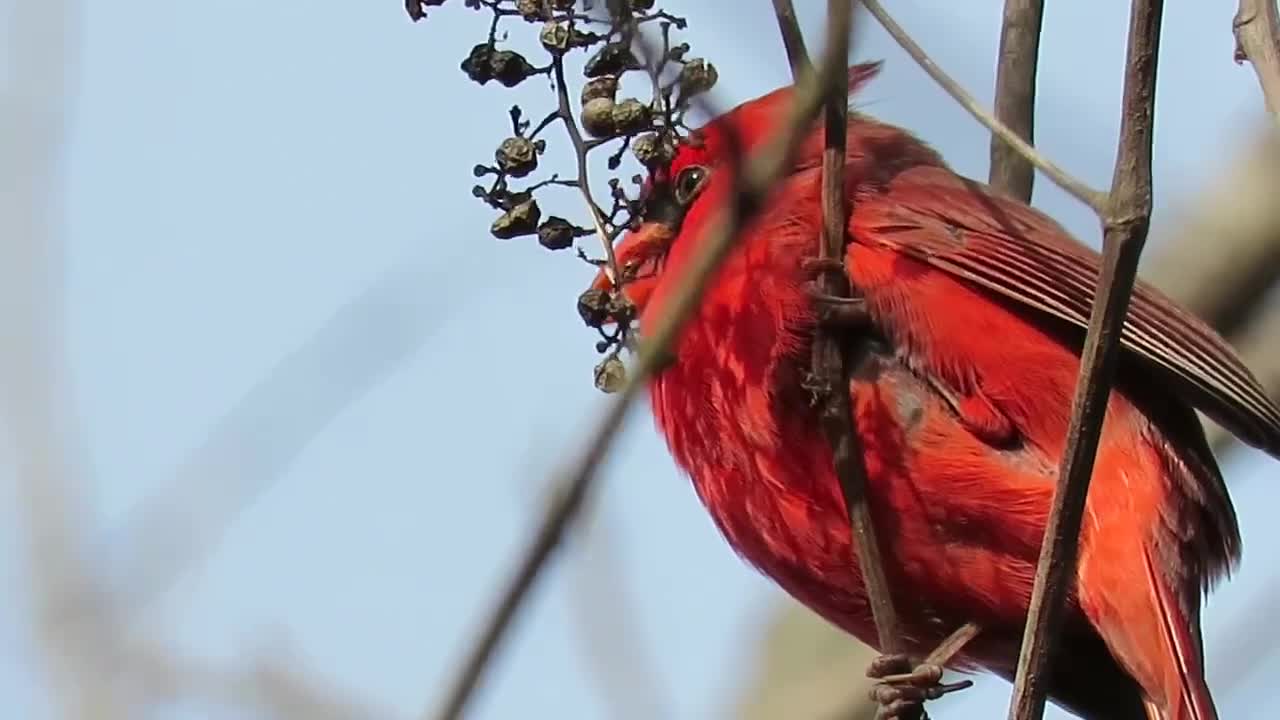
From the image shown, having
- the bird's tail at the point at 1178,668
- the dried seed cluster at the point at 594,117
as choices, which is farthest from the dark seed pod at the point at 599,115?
the bird's tail at the point at 1178,668

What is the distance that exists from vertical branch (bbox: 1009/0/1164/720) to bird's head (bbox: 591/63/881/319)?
75cm

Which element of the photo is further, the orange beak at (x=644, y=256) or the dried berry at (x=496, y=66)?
the orange beak at (x=644, y=256)

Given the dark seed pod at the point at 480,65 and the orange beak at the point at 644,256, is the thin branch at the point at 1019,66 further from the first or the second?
the dark seed pod at the point at 480,65

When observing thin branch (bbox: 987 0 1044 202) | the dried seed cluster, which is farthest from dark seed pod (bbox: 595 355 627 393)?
thin branch (bbox: 987 0 1044 202)

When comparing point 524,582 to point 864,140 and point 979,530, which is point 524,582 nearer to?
point 979,530

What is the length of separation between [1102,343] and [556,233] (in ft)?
2.39

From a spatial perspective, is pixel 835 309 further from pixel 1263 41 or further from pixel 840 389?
pixel 1263 41

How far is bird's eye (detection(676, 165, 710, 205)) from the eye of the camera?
3.51 metres

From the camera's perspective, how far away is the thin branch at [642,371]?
157 centimetres

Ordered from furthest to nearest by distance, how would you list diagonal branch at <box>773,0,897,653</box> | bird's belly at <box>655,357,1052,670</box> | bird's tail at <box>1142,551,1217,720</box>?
1. bird's belly at <box>655,357,1052,670</box>
2. bird's tail at <box>1142,551,1217,720</box>
3. diagonal branch at <box>773,0,897,653</box>

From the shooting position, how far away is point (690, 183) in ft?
11.9

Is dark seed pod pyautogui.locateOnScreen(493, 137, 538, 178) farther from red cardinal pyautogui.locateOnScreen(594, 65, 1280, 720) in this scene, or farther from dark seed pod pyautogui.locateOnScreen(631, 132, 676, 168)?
red cardinal pyautogui.locateOnScreen(594, 65, 1280, 720)

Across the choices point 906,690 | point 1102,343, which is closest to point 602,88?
point 1102,343

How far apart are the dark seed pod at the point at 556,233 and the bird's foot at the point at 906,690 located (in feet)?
4.03
